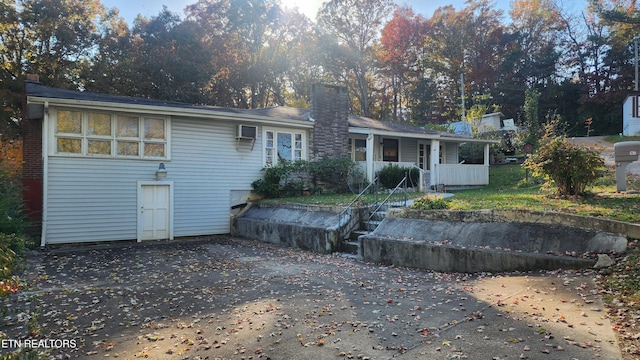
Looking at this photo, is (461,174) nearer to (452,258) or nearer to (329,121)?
(329,121)

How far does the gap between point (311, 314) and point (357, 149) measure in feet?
43.7

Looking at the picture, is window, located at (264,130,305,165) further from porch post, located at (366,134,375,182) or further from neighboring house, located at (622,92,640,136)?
neighboring house, located at (622,92,640,136)

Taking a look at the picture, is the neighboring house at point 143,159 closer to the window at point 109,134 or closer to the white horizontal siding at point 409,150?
the window at point 109,134

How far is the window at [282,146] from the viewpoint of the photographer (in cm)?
1429

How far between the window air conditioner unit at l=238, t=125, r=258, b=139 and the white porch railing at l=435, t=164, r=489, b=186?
7.94m

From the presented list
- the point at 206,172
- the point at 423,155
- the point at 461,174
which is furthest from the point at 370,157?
the point at 206,172

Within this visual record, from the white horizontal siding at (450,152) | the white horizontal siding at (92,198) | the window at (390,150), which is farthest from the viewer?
the white horizontal siding at (450,152)

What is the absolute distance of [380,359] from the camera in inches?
136

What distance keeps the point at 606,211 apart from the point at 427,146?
13.4 metres

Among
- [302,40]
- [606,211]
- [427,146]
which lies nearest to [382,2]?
[302,40]

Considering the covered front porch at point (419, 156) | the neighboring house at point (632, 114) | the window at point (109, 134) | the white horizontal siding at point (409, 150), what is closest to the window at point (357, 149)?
the covered front porch at point (419, 156)

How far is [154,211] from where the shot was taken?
12227 millimetres

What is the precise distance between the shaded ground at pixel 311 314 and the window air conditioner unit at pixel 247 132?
6309 millimetres

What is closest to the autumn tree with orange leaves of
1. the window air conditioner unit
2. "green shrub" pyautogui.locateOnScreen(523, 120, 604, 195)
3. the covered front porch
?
the covered front porch
